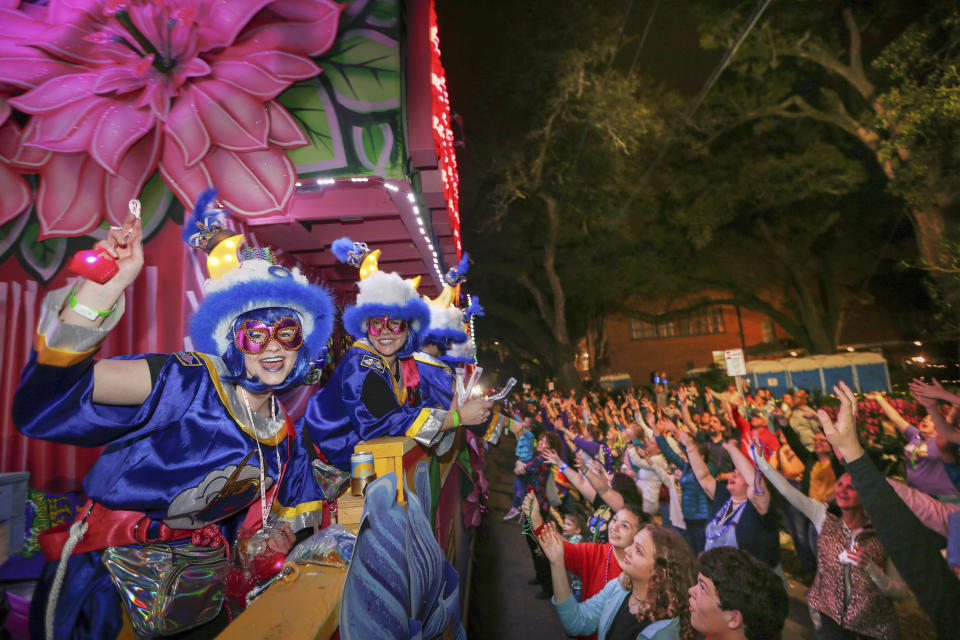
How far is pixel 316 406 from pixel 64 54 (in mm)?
2802

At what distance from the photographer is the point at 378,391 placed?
11.2ft

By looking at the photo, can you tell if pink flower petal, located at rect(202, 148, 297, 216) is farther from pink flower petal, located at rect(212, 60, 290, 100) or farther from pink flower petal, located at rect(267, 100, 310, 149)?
pink flower petal, located at rect(212, 60, 290, 100)

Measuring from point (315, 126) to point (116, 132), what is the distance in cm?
131

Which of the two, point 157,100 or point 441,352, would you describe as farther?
point 441,352

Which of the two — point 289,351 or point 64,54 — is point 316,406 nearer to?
point 289,351

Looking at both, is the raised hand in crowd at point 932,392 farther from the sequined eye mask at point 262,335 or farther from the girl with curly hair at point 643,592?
the sequined eye mask at point 262,335

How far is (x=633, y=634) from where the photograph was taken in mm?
2707

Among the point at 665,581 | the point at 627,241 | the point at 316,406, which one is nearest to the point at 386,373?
the point at 316,406

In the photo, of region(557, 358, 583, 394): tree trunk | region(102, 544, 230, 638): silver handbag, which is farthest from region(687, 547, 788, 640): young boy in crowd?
region(557, 358, 583, 394): tree trunk

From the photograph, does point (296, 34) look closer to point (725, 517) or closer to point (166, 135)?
point (166, 135)

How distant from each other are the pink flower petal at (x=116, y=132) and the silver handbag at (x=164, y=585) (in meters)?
2.56

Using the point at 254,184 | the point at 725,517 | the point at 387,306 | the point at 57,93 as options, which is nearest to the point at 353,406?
the point at 387,306

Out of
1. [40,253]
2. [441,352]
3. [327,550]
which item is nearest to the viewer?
[327,550]

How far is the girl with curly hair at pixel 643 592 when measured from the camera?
2.61 metres
